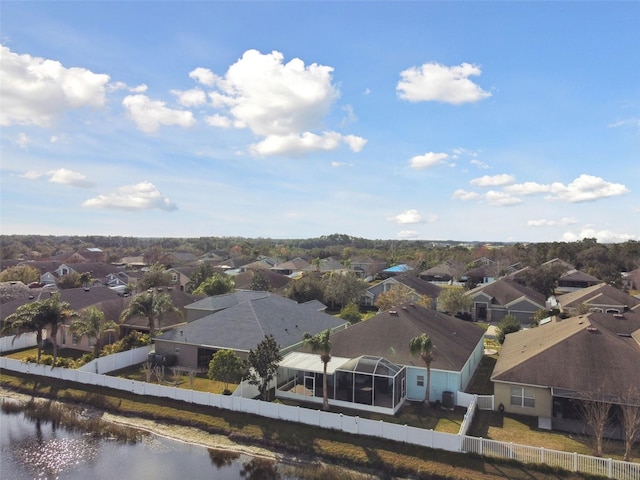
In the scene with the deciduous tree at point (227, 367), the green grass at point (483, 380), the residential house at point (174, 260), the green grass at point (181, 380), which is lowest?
the green grass at point (181, 380)

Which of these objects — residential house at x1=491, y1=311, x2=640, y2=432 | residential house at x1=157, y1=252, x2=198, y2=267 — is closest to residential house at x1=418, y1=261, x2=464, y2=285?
residential house at x1=157, y1=252, x2=198, y2=267

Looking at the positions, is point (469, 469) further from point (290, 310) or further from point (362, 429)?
point (290, 310)

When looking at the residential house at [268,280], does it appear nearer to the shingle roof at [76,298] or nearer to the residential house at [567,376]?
the shingle roof at [76,298]

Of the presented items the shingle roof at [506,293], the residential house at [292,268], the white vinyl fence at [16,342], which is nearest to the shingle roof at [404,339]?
the shingle roof at [506,293]

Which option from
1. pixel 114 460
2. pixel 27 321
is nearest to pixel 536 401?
pixel 114 460

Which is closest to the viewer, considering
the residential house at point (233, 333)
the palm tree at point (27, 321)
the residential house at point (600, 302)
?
the residential house at point (233, 333)

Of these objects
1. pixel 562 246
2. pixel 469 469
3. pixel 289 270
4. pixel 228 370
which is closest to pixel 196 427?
pixel 228 370
